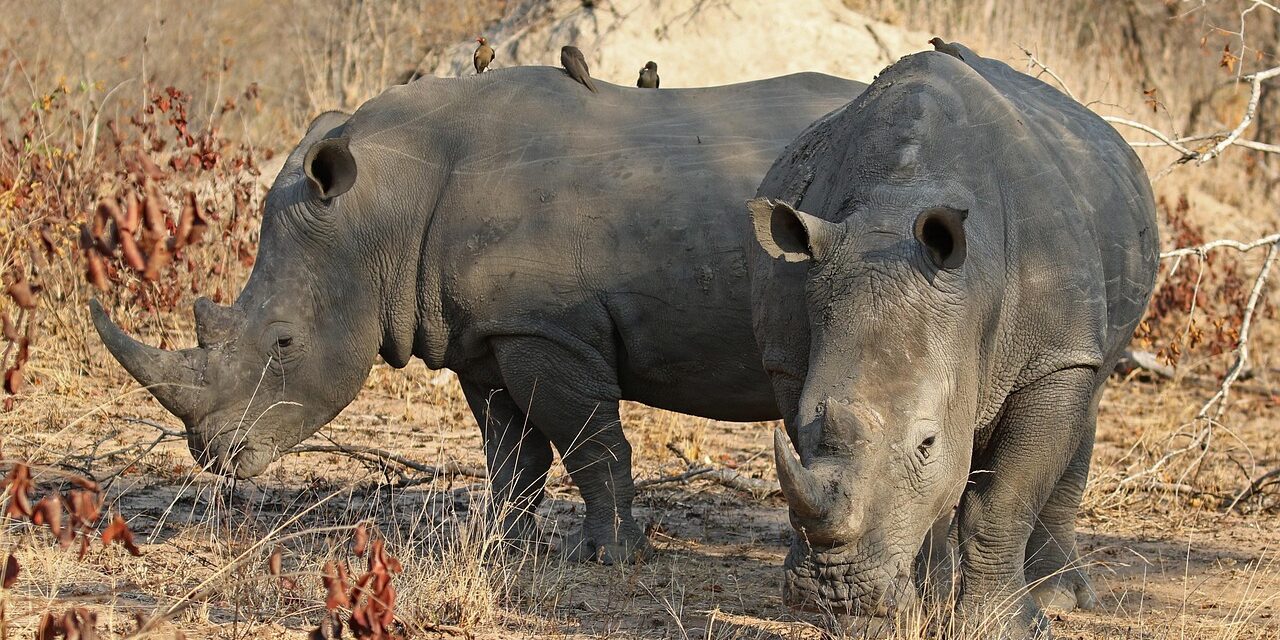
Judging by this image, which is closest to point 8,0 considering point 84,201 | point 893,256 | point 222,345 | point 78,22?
point 78,22

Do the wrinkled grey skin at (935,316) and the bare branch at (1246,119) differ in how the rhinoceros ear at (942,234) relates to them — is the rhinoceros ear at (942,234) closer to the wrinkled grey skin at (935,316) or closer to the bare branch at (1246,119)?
the wrinkled grey skin at (935,316)

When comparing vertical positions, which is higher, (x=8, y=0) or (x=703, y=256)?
(x=8, y=0)

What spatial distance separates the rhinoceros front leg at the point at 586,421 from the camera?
22.4 feet

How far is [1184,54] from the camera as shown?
59.6 ft

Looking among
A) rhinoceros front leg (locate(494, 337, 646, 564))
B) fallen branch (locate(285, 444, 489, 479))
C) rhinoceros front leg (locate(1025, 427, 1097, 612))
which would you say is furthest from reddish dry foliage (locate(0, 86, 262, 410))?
rhinoceros front leg (locate(1025, 427, 1097, 612))

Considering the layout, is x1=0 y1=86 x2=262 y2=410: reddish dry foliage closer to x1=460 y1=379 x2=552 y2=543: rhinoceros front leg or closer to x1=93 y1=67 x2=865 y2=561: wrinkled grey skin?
x1=93 y1=67 x2=865 y2=561: wrinkled grey skin

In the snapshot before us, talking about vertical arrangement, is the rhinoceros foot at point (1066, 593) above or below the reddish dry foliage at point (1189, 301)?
below

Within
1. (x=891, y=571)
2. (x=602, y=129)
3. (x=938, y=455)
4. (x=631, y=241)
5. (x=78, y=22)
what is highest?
(x=78, y=22)

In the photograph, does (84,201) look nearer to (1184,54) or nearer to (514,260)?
(514,260)

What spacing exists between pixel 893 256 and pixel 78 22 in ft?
54.6

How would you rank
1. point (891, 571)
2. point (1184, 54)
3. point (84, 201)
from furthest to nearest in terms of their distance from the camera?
point (1184, 54), point (84, 201), point (891, 571)

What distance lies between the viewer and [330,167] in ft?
22.7

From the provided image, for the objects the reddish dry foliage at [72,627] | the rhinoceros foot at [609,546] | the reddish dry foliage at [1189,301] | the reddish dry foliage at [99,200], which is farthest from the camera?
the reddish dry foliage at [1189,301]

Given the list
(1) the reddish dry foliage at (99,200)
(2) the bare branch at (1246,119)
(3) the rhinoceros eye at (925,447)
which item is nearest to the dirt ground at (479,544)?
(3) the rhinoceros eye at (925,447)
